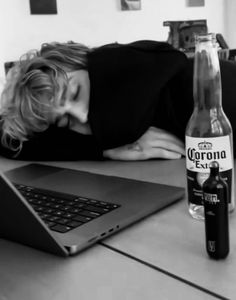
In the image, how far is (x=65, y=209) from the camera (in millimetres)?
832

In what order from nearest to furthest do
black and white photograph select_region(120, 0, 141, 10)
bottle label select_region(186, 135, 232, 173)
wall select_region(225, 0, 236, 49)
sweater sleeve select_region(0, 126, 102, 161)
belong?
bottle label select_region(186, 135, 232, 173), sweater sleeve select_region(0, 126, 102, 161), black and white photograph select_region(120, 0, 141, 10), wall select_region(225, 0, 236, 49)

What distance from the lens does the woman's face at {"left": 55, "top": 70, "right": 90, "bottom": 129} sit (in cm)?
125

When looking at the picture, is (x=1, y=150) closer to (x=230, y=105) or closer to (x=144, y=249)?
(x=230, y=105)

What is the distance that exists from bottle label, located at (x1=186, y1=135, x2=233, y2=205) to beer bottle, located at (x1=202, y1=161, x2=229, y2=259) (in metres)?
0.11

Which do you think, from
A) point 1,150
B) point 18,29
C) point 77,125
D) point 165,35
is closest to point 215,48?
point 77,125

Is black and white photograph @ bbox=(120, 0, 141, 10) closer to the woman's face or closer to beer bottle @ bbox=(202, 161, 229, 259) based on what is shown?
the woman's face

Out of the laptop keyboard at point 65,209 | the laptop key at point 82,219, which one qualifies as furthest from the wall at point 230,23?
the laptop key at point 82,219

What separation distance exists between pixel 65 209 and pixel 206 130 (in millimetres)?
273

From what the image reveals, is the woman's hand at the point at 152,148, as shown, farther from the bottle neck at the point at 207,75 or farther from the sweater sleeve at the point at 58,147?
the bottle neck at the point at 207,75

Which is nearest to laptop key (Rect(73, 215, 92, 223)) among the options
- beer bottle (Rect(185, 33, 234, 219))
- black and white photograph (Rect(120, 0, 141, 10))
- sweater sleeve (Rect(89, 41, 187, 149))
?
beer bottle (Rect(185, 33, 234, 219))

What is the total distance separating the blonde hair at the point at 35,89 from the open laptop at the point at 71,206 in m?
0.22

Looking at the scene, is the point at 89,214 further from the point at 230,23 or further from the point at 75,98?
the point at 230,23

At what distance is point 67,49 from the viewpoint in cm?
136

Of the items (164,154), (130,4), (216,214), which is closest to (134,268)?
(216,214)
